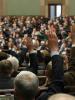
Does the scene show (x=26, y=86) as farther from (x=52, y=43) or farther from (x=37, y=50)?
(x=37, y=50)

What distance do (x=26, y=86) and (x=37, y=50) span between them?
12.4ft

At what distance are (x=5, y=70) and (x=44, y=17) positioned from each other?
75.2 feet

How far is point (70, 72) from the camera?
372cm

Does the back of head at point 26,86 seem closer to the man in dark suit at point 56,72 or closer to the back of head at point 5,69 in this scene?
the man in dark suit at point 56,72

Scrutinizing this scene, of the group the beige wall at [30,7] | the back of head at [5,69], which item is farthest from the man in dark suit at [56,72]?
the beige wall at [30,7]

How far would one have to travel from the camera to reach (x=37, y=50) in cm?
668

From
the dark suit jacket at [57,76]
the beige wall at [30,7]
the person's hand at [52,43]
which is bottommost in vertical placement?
the beige wall at [30,7]

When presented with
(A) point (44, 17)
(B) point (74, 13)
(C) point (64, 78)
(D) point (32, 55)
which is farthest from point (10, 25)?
(C) point (64, 78)

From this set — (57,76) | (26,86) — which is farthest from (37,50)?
(26,86)

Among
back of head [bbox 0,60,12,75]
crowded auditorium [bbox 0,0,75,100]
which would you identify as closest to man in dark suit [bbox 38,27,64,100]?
crowded auditorium [bbox 0,0,75,100]

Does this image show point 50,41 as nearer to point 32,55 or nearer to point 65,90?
point 65,90

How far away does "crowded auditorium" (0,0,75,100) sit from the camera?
318cm

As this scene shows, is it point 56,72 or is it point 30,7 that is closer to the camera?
point 56,72

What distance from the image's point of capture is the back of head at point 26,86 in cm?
282
